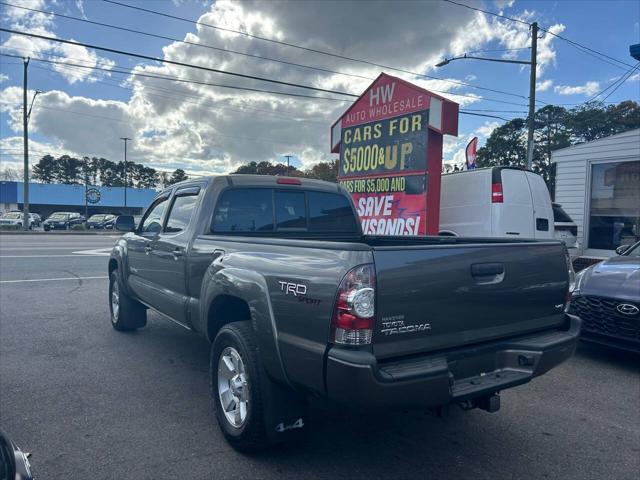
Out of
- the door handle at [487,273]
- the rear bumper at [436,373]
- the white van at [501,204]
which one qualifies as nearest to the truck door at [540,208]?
the white van at [501,204]

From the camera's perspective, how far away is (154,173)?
95.2 metres

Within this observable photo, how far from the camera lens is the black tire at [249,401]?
3086mm

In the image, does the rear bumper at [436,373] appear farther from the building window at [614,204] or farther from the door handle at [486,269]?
the building window at [614,204]

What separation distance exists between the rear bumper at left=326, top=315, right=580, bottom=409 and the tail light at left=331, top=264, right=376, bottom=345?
3.4 inches

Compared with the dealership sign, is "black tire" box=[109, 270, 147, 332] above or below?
below

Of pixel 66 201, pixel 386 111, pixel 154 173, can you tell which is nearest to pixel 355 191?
pixel 386 111

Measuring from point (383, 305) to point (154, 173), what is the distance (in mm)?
99045

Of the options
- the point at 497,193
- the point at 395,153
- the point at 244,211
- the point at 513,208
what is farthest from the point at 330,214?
the point at 395,153

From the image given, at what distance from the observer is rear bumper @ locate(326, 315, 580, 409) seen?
248cm

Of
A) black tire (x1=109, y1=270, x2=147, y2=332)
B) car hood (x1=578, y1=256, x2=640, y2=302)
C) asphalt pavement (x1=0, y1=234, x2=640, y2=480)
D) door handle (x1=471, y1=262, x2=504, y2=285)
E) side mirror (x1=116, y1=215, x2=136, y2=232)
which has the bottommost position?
asphalt pavement (x1=0, y1=234, x2=640, y2=480)

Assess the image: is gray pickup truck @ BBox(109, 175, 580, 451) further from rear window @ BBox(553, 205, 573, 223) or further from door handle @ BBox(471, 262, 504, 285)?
rear window @ BBox(553, 205, 573, 223)

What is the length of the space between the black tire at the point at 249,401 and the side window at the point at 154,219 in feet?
7.38

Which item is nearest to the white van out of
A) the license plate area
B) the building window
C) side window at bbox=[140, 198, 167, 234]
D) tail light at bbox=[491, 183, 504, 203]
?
tail light at bbox=[491, 183, 504, 203]

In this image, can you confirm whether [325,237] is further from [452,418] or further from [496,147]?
[496,147]
